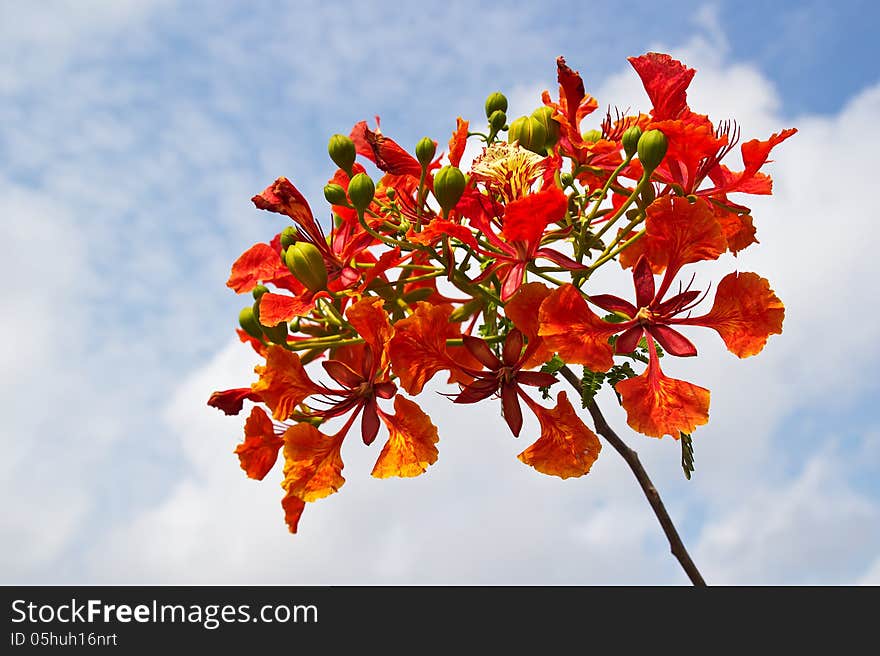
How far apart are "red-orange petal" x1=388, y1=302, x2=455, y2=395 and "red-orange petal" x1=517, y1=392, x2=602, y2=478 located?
1.01 feet

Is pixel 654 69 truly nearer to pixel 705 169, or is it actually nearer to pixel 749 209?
pixel 705 169

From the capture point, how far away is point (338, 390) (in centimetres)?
238

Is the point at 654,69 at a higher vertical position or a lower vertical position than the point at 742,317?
higher

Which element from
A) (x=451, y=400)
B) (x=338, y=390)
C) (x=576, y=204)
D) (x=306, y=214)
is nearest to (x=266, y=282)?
(x=306, y=214)

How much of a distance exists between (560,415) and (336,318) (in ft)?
2.31

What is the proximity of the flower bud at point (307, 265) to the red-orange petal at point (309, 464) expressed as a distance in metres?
0.39

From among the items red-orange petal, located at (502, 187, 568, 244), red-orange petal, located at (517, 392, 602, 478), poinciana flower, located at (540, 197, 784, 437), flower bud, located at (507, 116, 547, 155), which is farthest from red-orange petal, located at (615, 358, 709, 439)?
flower bud, located at (507, 116, 547, 155)

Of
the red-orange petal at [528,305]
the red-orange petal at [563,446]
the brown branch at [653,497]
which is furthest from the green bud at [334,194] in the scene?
the brown branch at [653,497]

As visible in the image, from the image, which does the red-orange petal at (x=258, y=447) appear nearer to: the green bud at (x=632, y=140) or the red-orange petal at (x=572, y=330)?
the red-orange petal at (x=572, y=330)

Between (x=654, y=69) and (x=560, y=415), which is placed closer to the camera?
(x=560, y=415)

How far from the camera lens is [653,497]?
269 centimetres

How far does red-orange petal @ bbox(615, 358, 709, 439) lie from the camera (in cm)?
198

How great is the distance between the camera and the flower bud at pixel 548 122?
237 centimetres

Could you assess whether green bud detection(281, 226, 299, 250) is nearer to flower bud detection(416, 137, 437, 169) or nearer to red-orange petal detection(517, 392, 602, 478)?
flower bud detection(416, 137, 437, 169)
